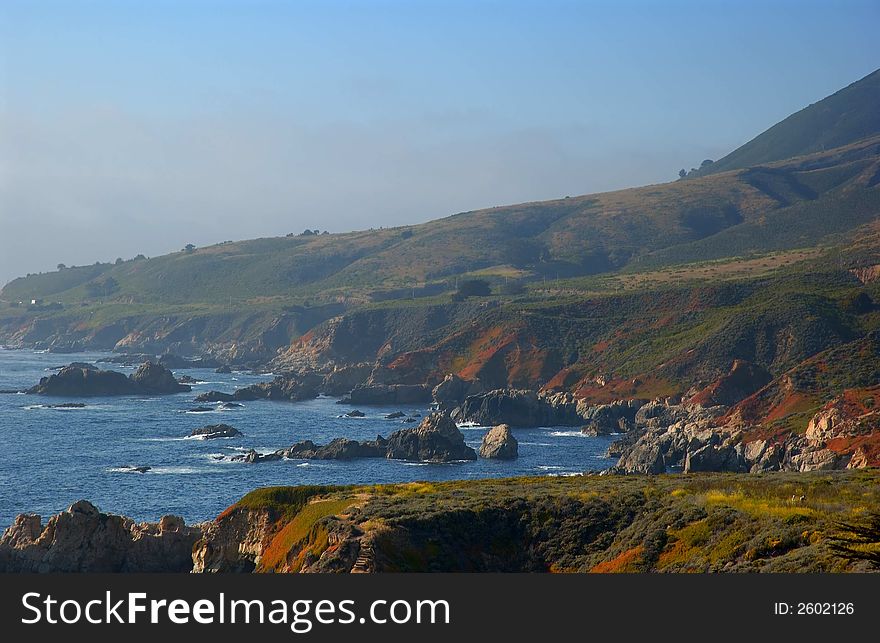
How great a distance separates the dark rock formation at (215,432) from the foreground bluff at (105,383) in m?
53.2

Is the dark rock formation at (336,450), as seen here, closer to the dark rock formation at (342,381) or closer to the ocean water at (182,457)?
the ocean water at (182,457)

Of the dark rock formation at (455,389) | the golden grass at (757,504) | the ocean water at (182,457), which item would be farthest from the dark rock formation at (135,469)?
the golden grass at (757,504)

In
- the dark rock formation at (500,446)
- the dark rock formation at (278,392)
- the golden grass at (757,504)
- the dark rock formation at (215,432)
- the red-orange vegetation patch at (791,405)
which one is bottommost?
the dark rock formation at (500,446)

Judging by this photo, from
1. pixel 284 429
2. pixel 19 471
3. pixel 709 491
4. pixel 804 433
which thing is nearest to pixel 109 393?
pixel 284 429

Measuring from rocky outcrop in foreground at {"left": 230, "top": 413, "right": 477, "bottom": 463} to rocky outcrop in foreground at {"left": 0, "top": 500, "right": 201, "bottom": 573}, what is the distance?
5217cm

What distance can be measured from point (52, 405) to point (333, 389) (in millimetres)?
46032

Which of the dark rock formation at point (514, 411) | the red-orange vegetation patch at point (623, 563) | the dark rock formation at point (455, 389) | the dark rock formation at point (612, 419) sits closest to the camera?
the red-orange vegetation patch at point (623, 563)

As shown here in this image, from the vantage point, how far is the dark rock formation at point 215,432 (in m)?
136

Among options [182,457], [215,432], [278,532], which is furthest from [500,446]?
[278,532]

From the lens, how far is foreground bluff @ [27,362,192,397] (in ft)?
611

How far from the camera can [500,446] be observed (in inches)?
4771

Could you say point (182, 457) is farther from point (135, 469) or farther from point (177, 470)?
point (177, 470)

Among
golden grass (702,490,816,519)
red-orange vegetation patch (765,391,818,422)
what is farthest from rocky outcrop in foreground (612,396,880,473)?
golden grass (702,490,816,519)

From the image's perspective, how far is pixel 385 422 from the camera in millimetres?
153750
